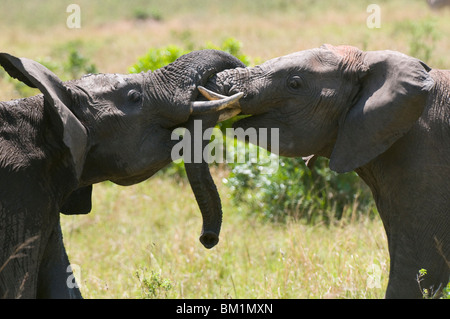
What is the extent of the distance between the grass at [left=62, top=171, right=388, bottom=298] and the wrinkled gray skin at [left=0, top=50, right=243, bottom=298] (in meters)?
0.93

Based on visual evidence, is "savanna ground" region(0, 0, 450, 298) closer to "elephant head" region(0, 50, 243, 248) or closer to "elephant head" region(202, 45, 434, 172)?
"elephant head" region(0, 50, 243, 248)

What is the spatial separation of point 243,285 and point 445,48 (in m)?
10.1

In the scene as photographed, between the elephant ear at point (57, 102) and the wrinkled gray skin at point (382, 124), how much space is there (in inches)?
36.0

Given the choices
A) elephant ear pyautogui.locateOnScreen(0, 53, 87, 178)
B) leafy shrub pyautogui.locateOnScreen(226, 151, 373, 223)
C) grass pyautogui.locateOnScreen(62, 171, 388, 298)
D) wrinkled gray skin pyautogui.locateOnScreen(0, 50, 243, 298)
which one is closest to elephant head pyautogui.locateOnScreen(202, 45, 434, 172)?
wrinkled gray skin pyautogui.locateOnScreen(0, 50, 243, 298)

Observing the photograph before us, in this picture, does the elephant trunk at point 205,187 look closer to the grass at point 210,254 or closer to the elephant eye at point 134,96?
the elephant eye at point 134,96

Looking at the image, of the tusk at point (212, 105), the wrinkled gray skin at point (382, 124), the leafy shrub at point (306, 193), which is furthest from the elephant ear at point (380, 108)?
the leafy shrub at point (306, 193)

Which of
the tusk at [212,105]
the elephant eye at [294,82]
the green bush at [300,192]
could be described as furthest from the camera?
the green bush at [300,192]

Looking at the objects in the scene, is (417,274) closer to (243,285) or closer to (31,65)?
(243,285)

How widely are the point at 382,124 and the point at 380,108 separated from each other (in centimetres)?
10

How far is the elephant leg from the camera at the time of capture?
5.39 m

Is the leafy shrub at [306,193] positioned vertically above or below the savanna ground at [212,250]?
above

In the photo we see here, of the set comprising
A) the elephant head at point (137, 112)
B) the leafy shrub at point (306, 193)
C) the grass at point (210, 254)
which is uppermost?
the elephant head at point (137, 112)

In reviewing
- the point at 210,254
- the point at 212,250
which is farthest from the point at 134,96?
the point at 212,250

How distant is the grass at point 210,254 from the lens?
6.59 m
